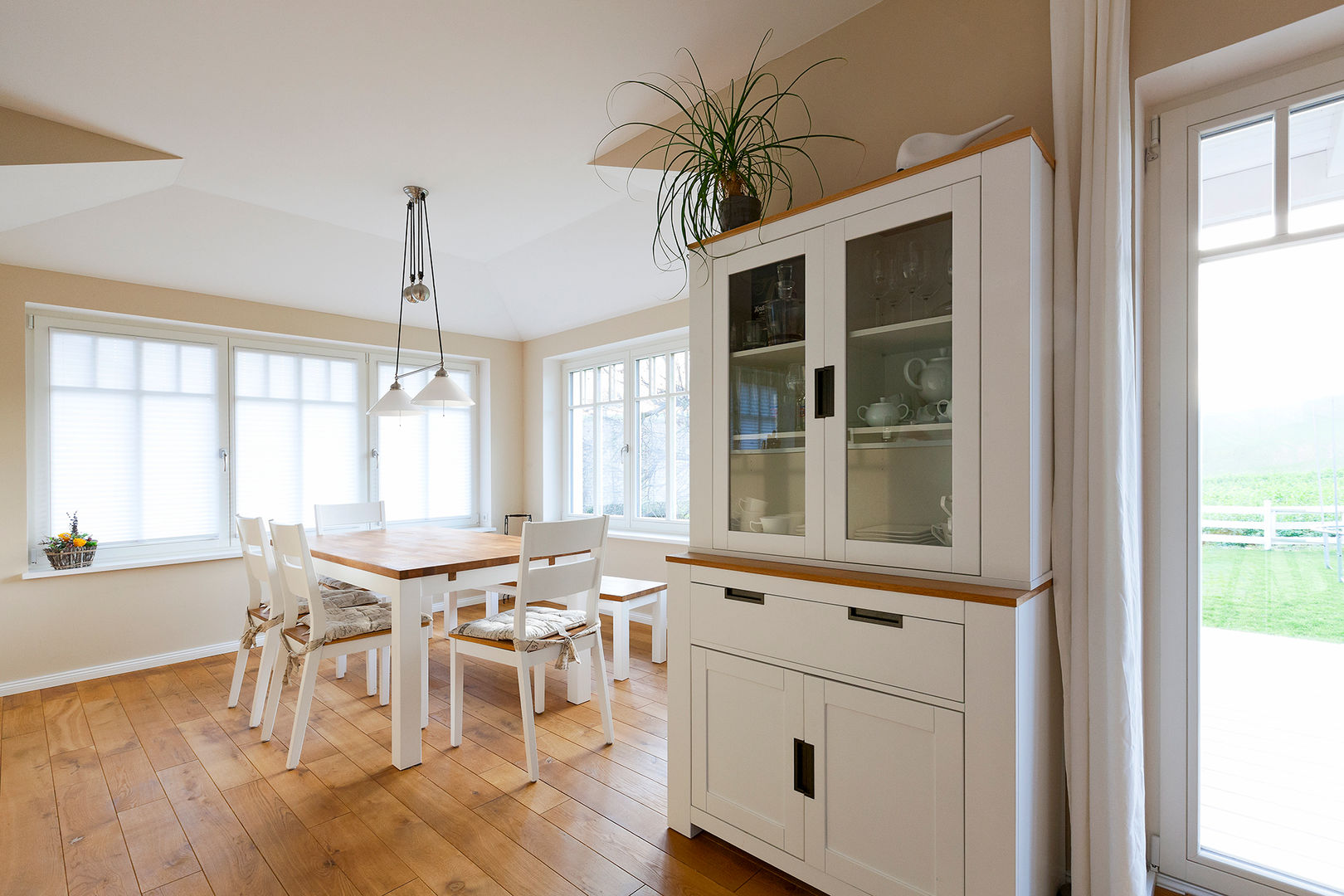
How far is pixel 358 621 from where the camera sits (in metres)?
2.77

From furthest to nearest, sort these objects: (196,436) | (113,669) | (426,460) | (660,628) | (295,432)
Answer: (426,460) → (295,432) → (196,436) → (660,628) → (113,669)

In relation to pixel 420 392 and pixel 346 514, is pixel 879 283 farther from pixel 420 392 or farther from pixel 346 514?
pixel 346 514

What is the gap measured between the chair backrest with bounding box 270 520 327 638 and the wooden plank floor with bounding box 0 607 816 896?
554 mm

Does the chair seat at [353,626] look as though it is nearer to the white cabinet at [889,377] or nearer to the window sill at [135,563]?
the white cabinet at [889,377]

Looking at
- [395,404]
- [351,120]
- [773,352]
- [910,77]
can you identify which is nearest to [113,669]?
[395,404]

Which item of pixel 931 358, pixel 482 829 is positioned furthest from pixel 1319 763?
pixel 482 829

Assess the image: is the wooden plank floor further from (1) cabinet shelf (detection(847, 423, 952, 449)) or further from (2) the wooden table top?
(1) cabinet shelf (detection(847, 423, 952, 449))

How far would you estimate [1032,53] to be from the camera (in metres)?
1.78

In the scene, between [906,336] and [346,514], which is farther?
[346,514]

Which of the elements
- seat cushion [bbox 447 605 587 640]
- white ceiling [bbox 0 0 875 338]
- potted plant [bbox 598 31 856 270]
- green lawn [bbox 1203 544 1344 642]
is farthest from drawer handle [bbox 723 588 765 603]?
white ceiling [bbox 0 0 875 338]

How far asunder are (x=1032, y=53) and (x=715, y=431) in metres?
1.37

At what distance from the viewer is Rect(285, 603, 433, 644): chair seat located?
2.65 meters

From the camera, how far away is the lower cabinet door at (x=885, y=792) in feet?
4.83

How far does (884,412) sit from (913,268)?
38 centimetres
